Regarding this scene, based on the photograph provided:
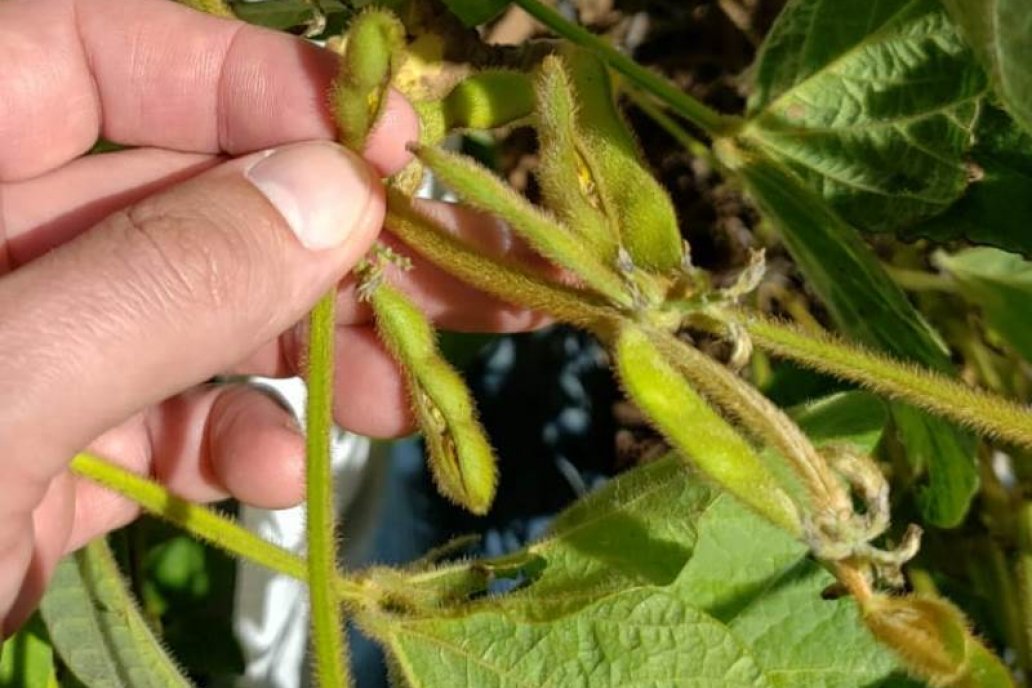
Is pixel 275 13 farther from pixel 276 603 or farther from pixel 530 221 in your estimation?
pixel 276 603

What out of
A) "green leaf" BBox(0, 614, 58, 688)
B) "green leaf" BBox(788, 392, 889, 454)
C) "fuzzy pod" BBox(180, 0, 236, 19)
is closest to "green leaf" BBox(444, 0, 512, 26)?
"fuzzy pod" BBox(180, 0, 236, 19)

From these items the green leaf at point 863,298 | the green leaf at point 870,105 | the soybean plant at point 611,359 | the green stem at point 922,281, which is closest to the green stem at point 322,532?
the soybean plant at point 611,359

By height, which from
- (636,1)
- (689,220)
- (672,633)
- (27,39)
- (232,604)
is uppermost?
(27,39)

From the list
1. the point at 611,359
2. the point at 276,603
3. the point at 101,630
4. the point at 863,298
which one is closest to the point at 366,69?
the point at 611,359

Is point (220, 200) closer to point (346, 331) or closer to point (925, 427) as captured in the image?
point (346, 331)

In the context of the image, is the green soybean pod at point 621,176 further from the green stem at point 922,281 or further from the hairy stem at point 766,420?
the green stem at point 922,281

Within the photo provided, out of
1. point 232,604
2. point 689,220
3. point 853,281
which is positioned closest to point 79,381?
point 853,281
